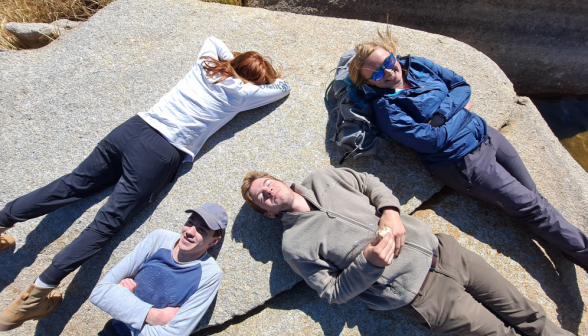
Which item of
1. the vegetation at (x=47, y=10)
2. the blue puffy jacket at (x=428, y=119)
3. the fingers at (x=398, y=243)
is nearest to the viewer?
the fingers at (x=398, y=243)

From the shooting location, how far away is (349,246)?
2.67 m

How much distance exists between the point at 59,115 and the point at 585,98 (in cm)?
784

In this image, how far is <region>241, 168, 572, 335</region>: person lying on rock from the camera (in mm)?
2584

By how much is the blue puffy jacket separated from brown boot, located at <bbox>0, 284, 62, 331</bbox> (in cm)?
363

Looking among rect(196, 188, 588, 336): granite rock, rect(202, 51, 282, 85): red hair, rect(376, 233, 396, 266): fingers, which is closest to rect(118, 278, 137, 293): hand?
rect(196, 188, 588, 336): granite rock

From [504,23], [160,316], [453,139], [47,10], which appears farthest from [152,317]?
[504,23]

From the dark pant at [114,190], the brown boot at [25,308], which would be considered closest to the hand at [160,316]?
the dark pant at [114,190]

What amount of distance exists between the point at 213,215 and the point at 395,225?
5.38ft

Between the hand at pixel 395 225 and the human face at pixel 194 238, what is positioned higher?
the hand at pixel 395 225

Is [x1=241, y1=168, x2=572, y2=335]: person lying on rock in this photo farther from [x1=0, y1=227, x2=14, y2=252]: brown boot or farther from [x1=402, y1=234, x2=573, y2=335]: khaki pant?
[x1=0, y1=227, x2=14, y2=252]: brown boot

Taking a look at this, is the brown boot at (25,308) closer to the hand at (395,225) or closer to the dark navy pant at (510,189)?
the hand at (395,225)

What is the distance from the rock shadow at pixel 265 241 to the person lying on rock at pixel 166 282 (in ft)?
0.87

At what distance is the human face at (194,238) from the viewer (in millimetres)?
2852

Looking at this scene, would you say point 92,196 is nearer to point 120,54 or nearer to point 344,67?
point 120,54
